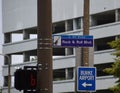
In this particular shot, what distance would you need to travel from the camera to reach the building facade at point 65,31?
67625 millimetres

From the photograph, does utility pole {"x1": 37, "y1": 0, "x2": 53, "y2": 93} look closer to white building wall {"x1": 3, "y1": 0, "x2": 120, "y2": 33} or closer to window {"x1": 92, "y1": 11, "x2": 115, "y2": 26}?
white building wall {"x1": 3, "y1": 0, "x2": 120, "y2": 33}

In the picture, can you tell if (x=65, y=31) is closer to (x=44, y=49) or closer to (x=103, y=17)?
(x=103, y=17)

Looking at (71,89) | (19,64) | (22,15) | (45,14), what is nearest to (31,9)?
(22,15)

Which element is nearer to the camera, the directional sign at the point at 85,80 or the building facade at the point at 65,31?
the directional sign at the point at 85,80

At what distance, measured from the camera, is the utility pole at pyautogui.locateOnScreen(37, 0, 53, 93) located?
34.9ft

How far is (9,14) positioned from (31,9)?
5.87 meters

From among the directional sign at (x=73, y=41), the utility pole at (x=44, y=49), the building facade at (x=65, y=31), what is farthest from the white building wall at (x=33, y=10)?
the utility pole at (x=44, y=49)

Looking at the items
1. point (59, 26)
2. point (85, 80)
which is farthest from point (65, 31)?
point (85, 80)

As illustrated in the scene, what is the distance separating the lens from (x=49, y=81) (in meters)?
10.6

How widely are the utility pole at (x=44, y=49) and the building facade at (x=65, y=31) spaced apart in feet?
149

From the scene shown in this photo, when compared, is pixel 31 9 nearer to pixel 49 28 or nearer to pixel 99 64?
pixel 99 64

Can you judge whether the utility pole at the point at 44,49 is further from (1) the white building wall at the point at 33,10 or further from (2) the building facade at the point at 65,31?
(1) the white building wall at the point at 33,10

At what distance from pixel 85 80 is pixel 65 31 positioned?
6269cm

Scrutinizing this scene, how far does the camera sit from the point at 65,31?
255ft
